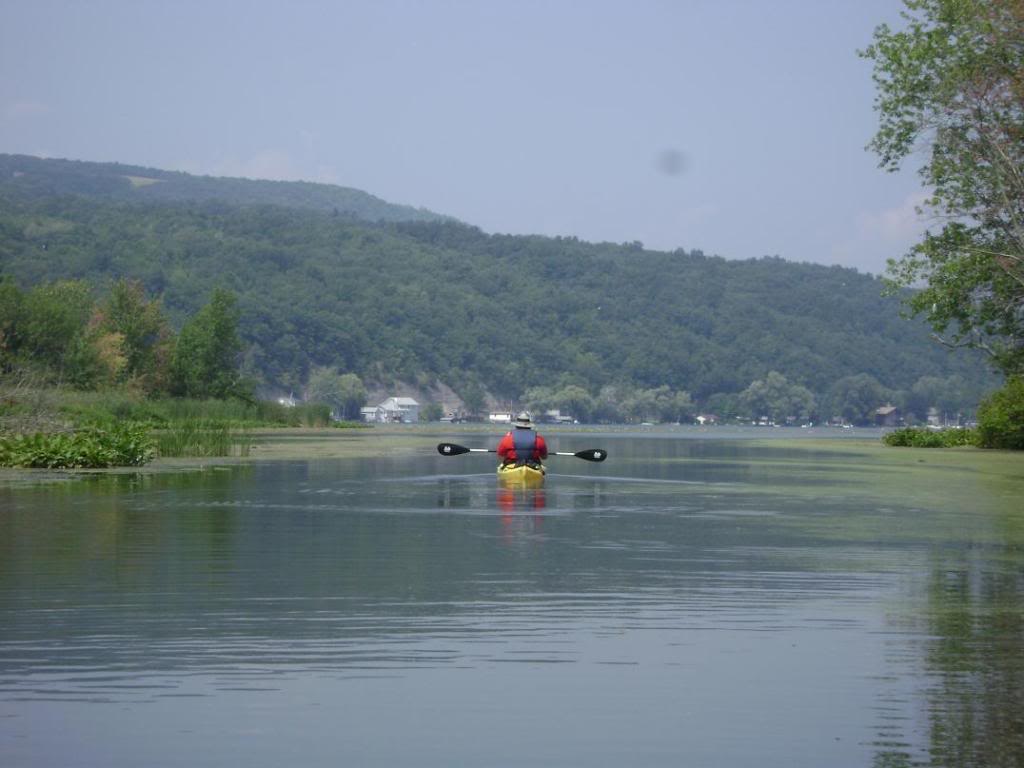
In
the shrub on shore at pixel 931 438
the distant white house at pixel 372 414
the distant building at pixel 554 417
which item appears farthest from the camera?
the distant building at pixel 554 417

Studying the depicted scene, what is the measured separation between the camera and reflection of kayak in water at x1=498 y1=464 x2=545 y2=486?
35.8 meters

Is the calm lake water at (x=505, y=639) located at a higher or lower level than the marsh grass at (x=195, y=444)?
lower

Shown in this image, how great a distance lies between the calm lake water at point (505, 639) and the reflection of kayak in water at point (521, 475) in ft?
33.7

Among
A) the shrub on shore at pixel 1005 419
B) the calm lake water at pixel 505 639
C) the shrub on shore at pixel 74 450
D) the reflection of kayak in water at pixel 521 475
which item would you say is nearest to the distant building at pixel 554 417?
the shrub on shore at pixel 1005 419

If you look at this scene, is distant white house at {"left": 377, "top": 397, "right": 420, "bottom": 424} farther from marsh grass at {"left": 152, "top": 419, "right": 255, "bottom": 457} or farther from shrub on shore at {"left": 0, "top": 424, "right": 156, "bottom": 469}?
shrub on shore at {"left": 0, "top": 424, "right": 156, "bottom": 469}

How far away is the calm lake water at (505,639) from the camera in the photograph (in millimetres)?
8398

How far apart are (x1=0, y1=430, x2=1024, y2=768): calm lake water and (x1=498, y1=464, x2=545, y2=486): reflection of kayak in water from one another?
33.7 ft

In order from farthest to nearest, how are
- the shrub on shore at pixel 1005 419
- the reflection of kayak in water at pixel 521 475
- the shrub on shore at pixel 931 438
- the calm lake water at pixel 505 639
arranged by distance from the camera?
the shrub on shore at pixel 931 438, the shrub on shore at pixel 1005 419, the reflection of kayak in water at pixel 521 475, the calm lake water at pixel 505 639

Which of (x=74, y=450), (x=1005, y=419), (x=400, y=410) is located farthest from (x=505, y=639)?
(x=400, y=410)

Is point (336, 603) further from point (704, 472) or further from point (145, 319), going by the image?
point (145, 319)

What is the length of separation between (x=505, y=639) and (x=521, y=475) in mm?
24135

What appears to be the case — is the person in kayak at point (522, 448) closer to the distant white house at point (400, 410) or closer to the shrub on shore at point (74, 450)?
the shrub on shore at point (74, 450)

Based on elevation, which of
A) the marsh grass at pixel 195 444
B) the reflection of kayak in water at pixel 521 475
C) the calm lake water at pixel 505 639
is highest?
the marsh grass at pixel 195 444

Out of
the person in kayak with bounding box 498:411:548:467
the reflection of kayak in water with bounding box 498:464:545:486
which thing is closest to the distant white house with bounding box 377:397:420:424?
the person in kayak with bounding box 498:411:548:467
